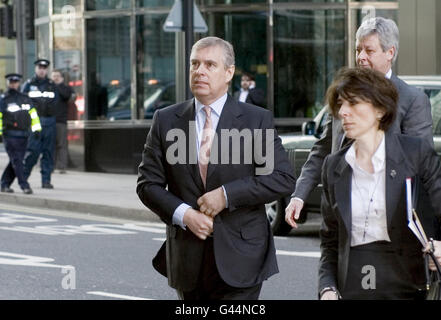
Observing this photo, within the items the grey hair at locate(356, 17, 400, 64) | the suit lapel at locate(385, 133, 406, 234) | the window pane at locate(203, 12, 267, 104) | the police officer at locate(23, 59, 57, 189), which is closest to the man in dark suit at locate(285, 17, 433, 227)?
the grey hair at locate(356, 17, 400, 64)

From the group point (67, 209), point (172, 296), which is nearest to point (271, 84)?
point (67, 209)

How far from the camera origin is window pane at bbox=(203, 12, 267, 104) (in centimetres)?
2134

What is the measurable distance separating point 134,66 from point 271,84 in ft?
8.46

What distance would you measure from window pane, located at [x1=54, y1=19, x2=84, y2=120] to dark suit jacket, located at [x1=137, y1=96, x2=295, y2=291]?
18.0m

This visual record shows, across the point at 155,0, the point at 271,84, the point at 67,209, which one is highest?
the point at 155,0

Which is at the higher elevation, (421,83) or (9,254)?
(421,83)

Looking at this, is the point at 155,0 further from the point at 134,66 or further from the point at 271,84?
the point at 271,84

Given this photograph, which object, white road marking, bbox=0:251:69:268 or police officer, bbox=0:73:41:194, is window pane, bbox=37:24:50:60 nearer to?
police officer, bbox=0:73:41:194

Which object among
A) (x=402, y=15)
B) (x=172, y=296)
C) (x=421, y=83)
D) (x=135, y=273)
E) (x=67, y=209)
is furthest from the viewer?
(x=402, y=15)

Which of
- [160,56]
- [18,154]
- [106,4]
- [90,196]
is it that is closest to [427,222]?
[90,196]

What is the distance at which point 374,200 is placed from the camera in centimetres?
443

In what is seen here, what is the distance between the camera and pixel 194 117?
517cm

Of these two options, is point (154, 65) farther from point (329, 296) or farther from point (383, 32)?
point (329, 296)
